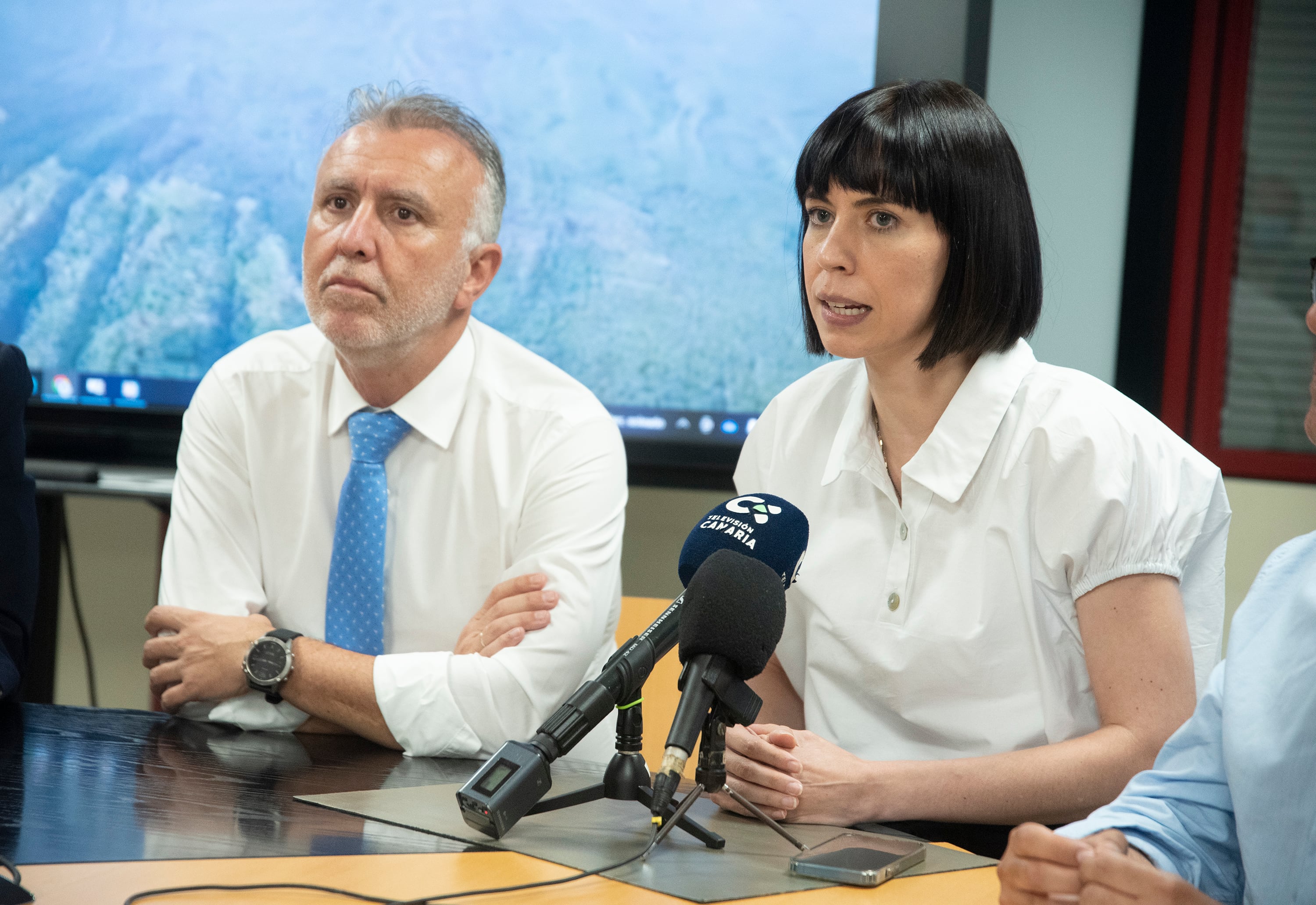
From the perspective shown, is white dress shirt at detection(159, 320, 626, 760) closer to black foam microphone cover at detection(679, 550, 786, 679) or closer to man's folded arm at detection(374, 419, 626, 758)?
man's folded arm at detection(374, 419, 626, 758)

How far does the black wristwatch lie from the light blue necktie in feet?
0.60

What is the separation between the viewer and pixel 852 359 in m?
1.92

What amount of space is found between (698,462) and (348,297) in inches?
41.9

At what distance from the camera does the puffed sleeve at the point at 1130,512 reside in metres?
1.49

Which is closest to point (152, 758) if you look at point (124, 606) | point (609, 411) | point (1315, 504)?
point (609, 411)

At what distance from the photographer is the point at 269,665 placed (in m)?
1.73

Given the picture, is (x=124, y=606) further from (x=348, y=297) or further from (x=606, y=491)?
(x=606, y=491)

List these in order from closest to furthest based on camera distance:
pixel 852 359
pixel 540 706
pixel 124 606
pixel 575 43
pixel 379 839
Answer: pixel 379 839 → pixel 540 706 → pixel 852 359 → pixel 575 43 → pixel 124 606

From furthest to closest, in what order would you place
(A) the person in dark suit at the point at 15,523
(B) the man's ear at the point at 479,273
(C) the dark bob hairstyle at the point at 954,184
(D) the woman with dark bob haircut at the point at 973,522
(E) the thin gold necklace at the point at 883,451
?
1. (B) the man's ear at the point at 479,273
2. (A) the person in dark suit at the point at 15,523
3. (E) the thin gold necklace at the point at 883,451
4. (C) the dark bob hairstyle at the point at 954,184
5. (D) the woman with dark bob haircut at the point at 973,522

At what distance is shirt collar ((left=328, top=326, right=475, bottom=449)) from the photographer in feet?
6.66

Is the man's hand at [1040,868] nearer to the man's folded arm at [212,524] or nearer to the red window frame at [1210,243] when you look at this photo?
the man's folded arm at [212,524]

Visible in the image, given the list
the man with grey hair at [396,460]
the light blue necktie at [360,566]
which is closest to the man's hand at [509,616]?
the man with grey hair at [396,460]

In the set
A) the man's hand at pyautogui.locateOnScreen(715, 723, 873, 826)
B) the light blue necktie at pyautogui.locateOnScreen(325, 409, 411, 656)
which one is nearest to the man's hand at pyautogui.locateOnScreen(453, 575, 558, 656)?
the light blue necktie at pyautogui.locateOnScreen(325, 409, 411, 656)

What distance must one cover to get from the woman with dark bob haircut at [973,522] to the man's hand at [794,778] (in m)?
0.06
